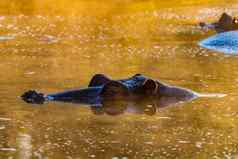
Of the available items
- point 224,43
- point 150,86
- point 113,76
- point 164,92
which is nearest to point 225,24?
point 224,43

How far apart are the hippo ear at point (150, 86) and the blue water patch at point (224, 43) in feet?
17.9

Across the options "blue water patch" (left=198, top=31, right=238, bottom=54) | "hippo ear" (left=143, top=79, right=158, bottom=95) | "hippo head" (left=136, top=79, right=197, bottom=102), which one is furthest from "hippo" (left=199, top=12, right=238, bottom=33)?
"hippo ear" (left=143, top=79, right=158, bottom=95)

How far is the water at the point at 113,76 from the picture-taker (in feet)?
23.4

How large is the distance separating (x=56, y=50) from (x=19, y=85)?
5.31 m

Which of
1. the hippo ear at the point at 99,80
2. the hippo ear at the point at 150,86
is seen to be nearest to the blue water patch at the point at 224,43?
the hippo ear at the point at 150,86

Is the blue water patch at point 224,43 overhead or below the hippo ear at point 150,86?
overhead

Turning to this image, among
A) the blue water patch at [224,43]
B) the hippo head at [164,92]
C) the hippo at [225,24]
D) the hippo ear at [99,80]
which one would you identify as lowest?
the hippo head at [164,92]

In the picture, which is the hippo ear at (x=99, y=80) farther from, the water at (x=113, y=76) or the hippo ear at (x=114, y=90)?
the water at (x=113, y=76)

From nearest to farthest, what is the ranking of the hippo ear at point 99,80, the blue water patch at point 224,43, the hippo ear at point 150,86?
1. the hippo ear at point 150,86
2. the hippo ear at point 99,80
3. the blue water patch at point 224,43

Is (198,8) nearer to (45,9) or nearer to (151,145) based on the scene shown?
(45,9)

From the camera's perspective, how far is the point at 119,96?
30.1 ft

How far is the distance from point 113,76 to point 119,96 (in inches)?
92.4

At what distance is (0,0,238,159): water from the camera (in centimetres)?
712

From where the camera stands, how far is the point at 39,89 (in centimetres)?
1004
